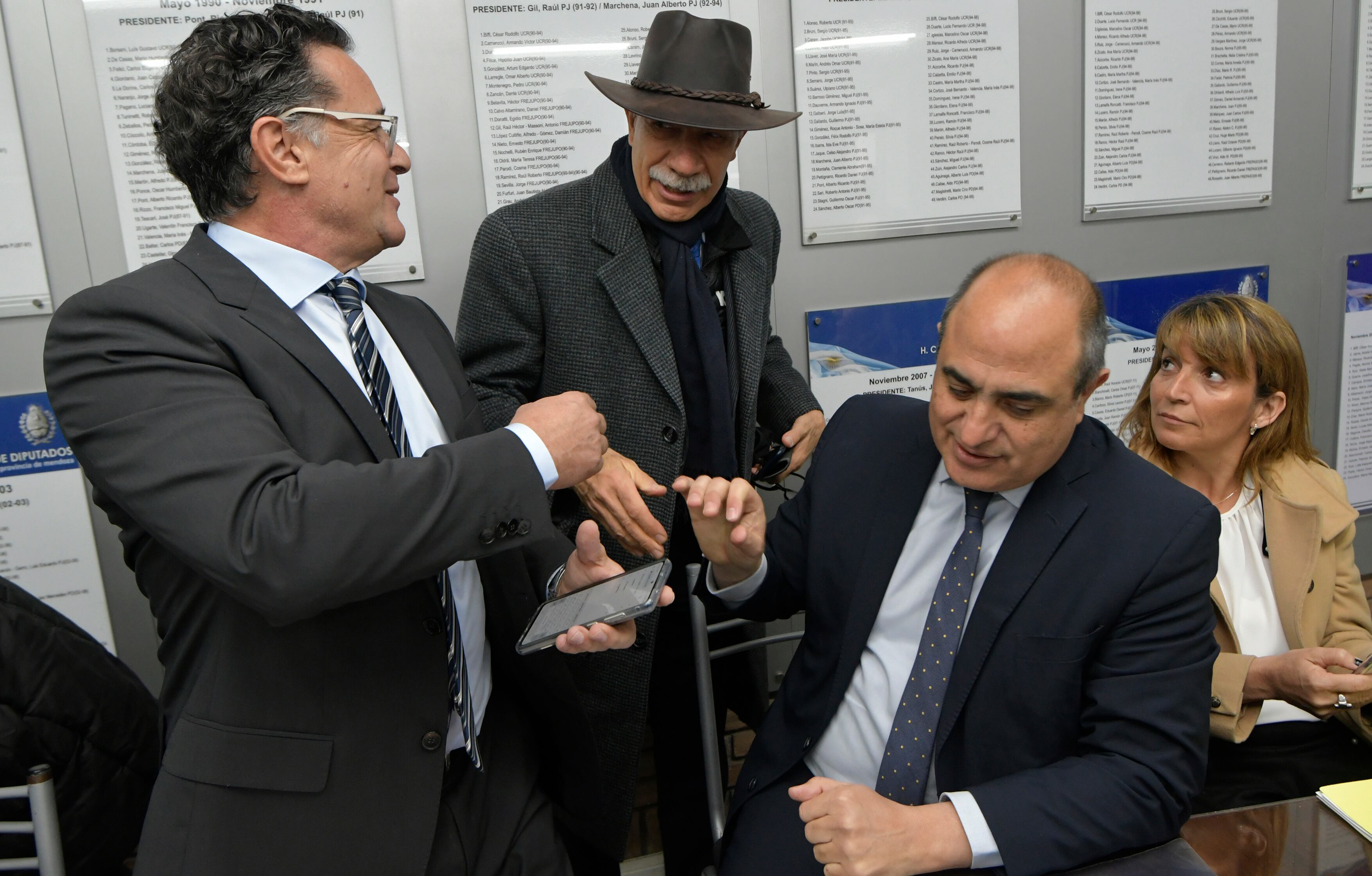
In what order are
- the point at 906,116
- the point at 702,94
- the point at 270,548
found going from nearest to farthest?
the point at 270,548 → the point at 702,94 → the point at 906,116

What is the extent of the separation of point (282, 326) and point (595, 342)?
88 cm

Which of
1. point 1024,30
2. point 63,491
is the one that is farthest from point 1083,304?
point 63,491

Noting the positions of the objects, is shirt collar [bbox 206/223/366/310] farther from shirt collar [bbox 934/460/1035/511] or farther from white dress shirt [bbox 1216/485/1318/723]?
white dress shirt [bbox 1216/485/1318/723]

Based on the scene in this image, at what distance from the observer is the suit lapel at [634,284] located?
2.13 meters

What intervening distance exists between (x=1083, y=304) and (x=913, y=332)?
142cm

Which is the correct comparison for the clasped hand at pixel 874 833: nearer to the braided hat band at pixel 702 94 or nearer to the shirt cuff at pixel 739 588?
the shirt cuff at pixel 739 588

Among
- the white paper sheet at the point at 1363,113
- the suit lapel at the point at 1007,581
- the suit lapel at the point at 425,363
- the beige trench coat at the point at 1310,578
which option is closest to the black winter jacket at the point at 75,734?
the suit lapel at the point at 425,363

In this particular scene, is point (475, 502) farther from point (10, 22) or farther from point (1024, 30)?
point (1024, 30)

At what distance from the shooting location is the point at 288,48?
145 centimetres

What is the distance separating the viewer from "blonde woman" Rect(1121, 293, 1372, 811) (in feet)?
6.53

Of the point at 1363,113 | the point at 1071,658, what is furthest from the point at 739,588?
the point at 1363,113

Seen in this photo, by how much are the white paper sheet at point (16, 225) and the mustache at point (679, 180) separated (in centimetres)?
149

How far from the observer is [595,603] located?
1.44 m

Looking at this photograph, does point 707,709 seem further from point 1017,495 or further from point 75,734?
point 75,734
